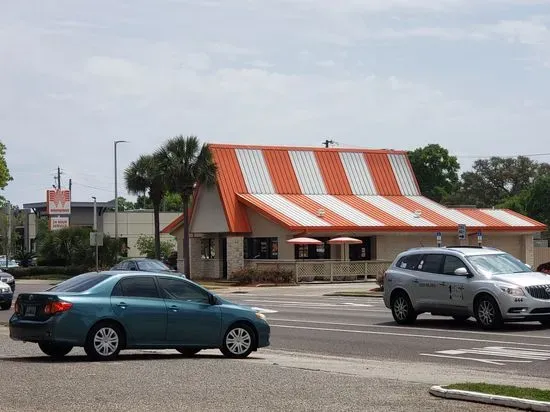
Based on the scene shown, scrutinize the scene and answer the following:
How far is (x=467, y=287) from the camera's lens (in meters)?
23.0

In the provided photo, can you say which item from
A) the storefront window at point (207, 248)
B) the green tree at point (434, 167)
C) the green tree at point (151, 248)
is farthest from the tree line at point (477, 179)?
the storefront window at point (207, 248)

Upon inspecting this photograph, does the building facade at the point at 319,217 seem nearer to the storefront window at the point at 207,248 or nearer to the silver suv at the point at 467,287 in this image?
the storefront window at the point at 207,248

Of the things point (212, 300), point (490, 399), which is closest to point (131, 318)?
point (212, 300)

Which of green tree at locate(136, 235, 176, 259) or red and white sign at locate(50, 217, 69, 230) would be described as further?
green tree at locate(136, 235, 176, 259)

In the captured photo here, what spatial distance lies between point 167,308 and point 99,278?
1213mm

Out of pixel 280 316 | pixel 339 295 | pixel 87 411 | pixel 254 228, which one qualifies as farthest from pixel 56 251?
pixel 87 411

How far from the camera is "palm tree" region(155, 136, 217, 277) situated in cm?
5866

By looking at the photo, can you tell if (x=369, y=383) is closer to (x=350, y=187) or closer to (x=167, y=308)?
(x=167, y=308)

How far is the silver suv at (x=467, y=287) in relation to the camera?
22.2 m

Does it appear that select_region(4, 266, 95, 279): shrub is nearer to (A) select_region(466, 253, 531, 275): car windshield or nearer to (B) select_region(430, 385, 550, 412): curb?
(A) select_region(466, 253, 531, 275): car windshield

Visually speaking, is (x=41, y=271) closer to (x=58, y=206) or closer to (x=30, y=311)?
(x=58, y=206)

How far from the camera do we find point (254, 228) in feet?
192

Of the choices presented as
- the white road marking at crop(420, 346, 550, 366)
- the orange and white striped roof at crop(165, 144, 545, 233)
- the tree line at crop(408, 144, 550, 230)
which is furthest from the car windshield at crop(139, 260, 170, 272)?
the tree line at crop(408, 144, 550, 230)

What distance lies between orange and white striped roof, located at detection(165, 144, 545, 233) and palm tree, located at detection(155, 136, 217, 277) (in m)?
1.10
